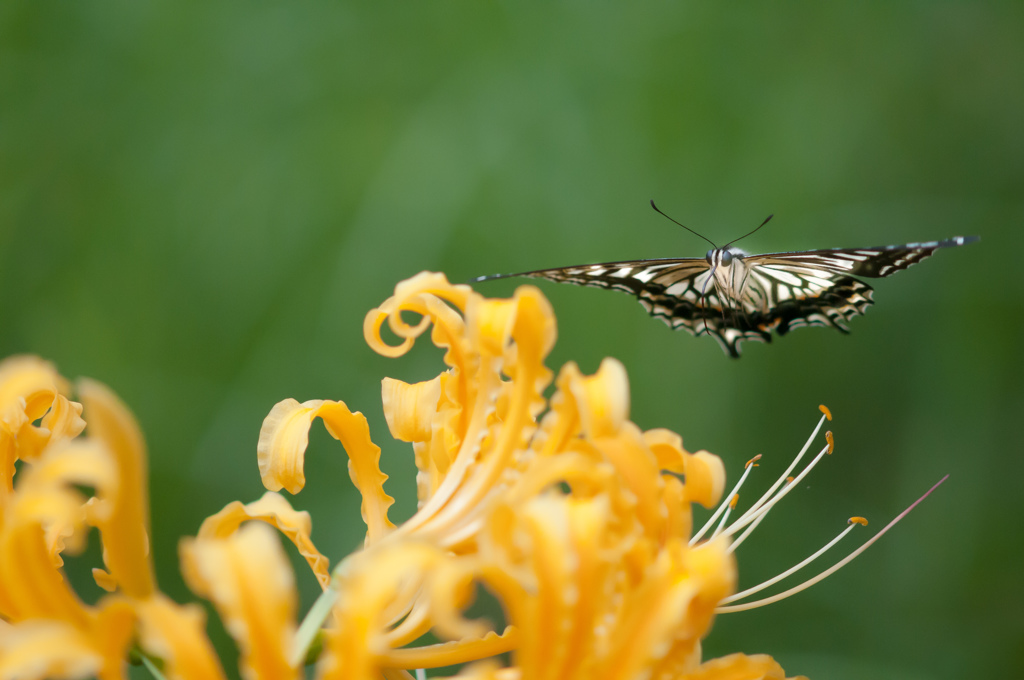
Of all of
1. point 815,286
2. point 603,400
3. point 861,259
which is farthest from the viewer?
point 815,286

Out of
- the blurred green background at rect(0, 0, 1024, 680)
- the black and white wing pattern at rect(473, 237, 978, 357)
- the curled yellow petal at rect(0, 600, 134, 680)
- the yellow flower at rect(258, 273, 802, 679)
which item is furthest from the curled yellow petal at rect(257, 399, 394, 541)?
the blurred green background at rect(0, 0, 1024, 680)

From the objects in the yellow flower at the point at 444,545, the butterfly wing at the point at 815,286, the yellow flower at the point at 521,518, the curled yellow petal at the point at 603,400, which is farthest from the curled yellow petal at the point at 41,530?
the butterfly wing at the point at 815,286

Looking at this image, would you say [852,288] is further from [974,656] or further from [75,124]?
[75,124]

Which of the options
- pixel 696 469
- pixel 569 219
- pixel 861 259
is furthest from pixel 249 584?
pixel 569 219

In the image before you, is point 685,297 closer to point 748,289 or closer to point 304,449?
point 748,289

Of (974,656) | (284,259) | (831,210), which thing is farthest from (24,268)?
(974,656)

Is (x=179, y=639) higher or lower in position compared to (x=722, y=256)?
lower

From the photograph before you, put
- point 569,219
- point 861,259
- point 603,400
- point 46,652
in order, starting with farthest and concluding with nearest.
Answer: point 569,219 < point 861,259 < point 603,400 < point 46,652
